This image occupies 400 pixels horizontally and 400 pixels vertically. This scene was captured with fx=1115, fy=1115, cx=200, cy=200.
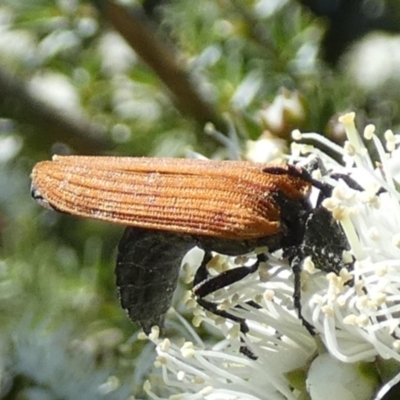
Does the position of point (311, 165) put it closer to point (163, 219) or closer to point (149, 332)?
Answer: point (163, 219)

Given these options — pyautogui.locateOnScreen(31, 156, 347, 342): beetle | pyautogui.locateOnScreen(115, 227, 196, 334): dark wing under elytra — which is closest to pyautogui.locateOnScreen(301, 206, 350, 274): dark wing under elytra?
pyautogui.locateOnScreen(31, 156, 347, 342): beetle

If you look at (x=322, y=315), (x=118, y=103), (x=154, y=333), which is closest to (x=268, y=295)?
(x=322, y=315)

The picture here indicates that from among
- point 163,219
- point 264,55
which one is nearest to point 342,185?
point 163,219

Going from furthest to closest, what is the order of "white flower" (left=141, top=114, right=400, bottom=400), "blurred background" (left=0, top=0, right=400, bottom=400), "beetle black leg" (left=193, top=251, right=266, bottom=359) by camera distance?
"blurred background" (left=0, top=0, right=400, bottom=400) < "beetle black leg" (left=193, top=251, right=266, bottom=359) < "white flower" (left=141, top=114, right=400, bottom=400)

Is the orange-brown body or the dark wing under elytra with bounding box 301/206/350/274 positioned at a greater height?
the orange-brown body

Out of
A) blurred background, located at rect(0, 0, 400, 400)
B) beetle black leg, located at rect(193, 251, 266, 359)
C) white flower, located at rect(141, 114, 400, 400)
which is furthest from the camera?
blurred background, located at rect(0, 0, 400, 400)

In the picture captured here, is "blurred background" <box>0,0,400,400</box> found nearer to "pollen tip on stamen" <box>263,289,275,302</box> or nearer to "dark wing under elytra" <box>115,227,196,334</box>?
"dark wing under elytra" <box>115,227,196,334</box>
